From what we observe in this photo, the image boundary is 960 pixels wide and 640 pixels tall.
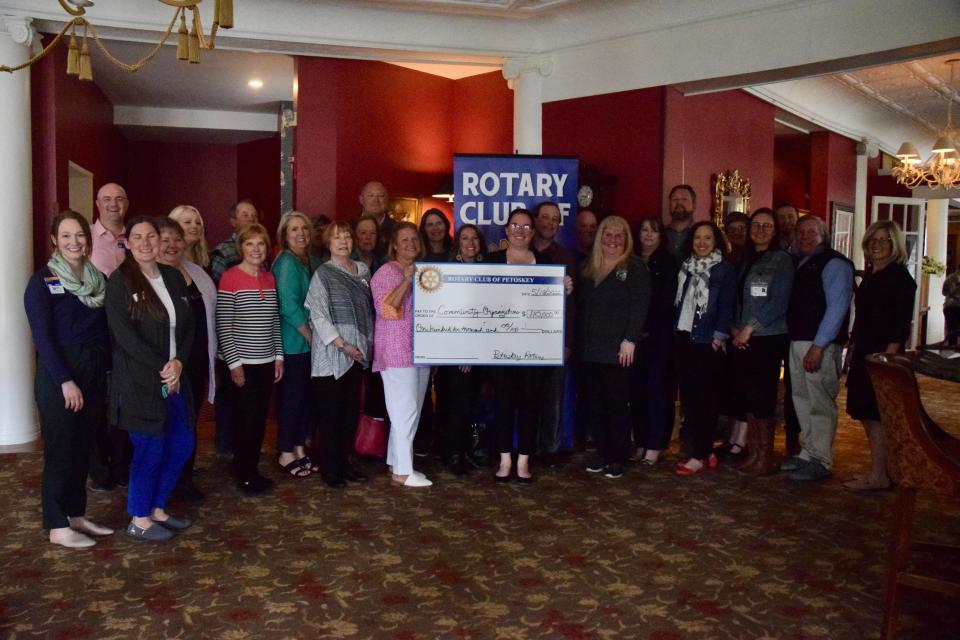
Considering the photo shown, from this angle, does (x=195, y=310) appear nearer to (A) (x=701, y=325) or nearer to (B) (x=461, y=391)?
(B) (x=461, y=391)

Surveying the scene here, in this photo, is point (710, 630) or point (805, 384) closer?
point (710, 630)

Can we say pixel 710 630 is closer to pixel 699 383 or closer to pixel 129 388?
pixel 699 383

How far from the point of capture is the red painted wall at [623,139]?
615cm

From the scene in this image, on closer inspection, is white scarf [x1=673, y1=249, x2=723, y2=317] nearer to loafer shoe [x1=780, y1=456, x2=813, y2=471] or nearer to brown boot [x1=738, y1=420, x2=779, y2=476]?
brown boot [x1=738, y1=420, x2=779, y2=476]

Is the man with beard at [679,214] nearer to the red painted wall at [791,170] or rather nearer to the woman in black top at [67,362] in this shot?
the woman in black top at [67,362]

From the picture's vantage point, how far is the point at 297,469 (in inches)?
179

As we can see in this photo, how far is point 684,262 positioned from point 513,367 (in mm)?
1238

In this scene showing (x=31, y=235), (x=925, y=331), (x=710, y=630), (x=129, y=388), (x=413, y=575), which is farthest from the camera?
(x=925, y=331)

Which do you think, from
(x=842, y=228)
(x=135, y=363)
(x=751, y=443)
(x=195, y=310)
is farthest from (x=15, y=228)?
(x=842, y=228)

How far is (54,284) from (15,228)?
2.36 meters

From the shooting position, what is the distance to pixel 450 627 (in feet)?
8.96

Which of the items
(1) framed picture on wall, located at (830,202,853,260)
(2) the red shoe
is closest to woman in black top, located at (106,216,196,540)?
(2) the red shoe

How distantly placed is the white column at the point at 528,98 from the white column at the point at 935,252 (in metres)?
10.1

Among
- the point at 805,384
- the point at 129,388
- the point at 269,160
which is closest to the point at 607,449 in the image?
A: the point at 805,384
